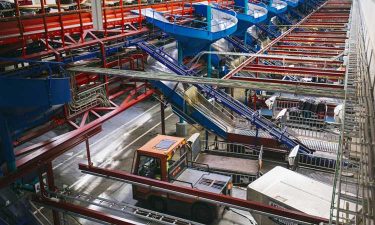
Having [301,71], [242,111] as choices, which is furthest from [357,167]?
[301,71]

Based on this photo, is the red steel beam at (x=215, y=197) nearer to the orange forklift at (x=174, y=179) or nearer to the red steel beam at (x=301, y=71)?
the orange forklift at (x=174, y=179)

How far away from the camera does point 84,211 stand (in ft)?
20.8

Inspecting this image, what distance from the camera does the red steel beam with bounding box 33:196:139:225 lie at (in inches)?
240

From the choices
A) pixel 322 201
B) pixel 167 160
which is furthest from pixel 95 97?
pixel 322 201

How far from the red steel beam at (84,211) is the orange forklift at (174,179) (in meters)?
3.44

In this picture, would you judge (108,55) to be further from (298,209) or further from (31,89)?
(298,209)

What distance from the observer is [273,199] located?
7.86m

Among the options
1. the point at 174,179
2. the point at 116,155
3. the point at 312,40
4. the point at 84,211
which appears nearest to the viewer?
the point at 84,211

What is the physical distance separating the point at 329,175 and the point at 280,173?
3.43m

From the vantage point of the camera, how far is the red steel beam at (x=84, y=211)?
20.0 feet

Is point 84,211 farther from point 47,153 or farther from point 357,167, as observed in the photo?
point 357,167

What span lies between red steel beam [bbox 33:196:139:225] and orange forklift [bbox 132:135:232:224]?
11.3ft

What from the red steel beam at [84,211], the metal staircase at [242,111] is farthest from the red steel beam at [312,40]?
the red steel beam at [84,211]

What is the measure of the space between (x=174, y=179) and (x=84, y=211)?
4025mm
